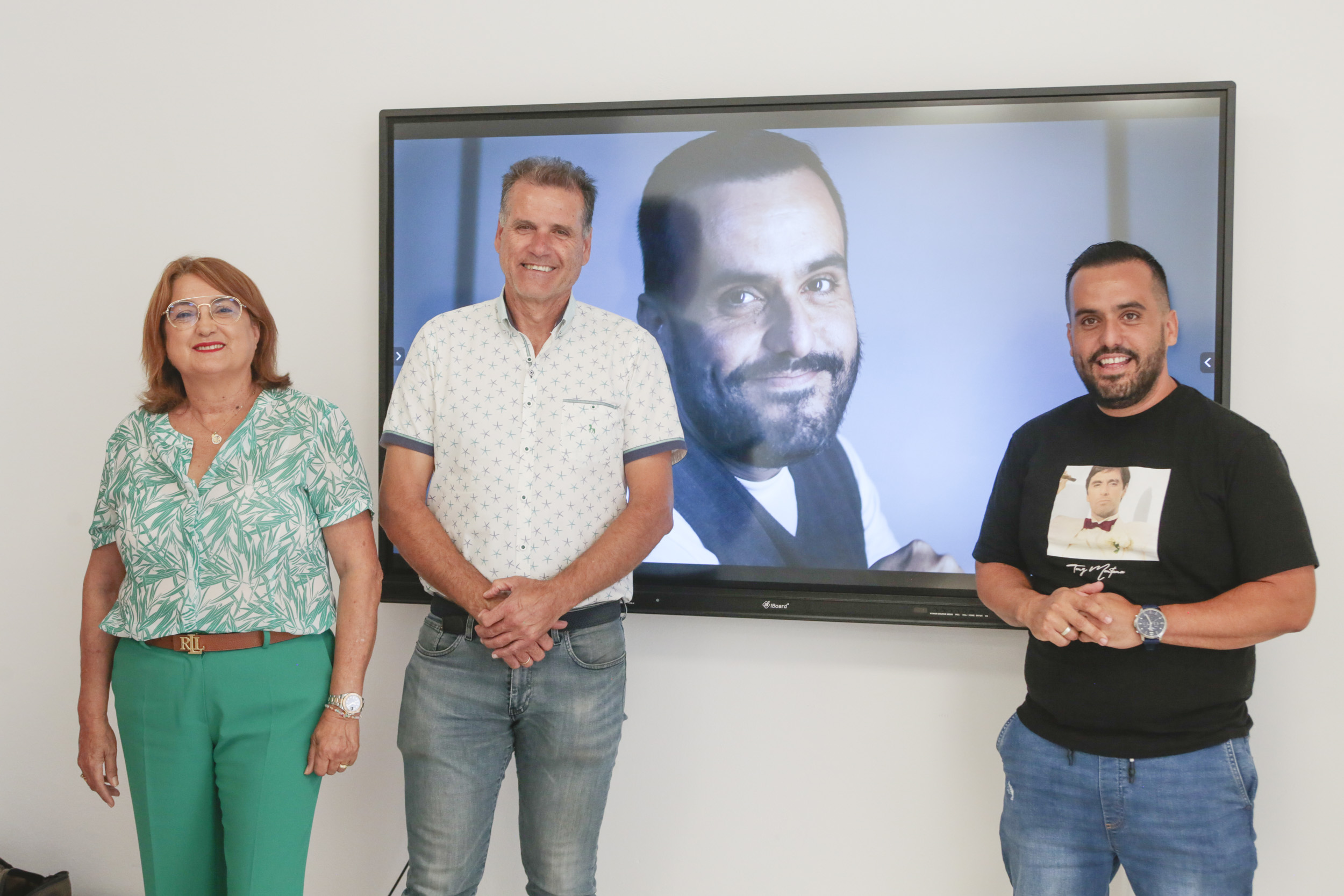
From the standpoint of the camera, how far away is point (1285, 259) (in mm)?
2084

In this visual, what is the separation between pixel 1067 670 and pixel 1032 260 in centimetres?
99

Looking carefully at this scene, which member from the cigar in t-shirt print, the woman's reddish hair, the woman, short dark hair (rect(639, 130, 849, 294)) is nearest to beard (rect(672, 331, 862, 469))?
short dark hair (rect(639, 130, 849, 294))

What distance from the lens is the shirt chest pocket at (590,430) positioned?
183 cm

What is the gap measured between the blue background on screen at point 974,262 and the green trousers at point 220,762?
4.09ft

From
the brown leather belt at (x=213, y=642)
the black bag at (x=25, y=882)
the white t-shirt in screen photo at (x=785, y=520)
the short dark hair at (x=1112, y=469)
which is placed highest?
the short dark hair at (x=1112, y=469)

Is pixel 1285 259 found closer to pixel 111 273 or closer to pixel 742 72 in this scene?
pixel 742 72

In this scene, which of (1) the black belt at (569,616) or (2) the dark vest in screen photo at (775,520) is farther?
(2) the dark vest in screen photo at (775,520)

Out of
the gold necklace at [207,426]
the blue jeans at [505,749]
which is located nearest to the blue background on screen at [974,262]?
the blue jeans at [505,749]

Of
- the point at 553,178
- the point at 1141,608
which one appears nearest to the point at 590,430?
the point at 553,178

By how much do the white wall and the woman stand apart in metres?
0.69

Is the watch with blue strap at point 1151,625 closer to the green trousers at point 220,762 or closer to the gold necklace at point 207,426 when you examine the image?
the green trousers at point 220,762

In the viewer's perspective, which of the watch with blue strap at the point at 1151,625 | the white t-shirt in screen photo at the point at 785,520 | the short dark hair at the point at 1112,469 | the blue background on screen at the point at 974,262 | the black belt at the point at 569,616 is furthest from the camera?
the white t-shirt in screen photo at the point at 785,520

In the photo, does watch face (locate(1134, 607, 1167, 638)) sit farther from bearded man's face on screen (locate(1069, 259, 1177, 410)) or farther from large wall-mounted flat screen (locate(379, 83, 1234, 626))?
large wall-mounted flat screen (locate(379, 83, 1234, 626))

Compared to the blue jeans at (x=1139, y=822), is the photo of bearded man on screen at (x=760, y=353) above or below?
above
